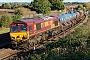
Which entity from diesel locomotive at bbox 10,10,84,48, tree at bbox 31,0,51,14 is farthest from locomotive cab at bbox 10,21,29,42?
tree at bbox 31,0,51,14

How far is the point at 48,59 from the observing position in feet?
51.9

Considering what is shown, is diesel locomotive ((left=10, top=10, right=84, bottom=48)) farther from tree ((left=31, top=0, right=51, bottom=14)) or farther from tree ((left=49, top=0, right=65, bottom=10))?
tree ((left=49, top=0, right=65, bottom=10))

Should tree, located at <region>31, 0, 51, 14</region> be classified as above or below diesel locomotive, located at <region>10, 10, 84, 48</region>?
below

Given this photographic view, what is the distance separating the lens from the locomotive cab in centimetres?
2447

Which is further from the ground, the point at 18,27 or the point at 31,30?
the point at 18,27

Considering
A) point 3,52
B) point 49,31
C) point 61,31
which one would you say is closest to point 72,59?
point 3,52

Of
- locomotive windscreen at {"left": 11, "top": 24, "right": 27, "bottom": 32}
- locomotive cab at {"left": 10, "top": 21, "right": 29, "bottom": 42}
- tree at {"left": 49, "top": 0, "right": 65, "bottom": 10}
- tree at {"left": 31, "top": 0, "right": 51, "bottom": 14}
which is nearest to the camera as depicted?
locomotive cab at {"left": 10, "top": 21, "right": 29, "bottom": 42}

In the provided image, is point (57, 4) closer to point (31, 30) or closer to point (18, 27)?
point (31, 30)

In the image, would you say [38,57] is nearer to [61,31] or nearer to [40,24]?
[40,24]

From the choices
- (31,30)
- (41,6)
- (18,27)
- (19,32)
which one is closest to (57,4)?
(41,6)

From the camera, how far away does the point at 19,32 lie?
24719mm

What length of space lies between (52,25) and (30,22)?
7260 mm

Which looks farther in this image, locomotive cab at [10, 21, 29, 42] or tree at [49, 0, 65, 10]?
tree at [49, 0, 65, 10]

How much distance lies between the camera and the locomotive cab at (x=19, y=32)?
2447 cm
